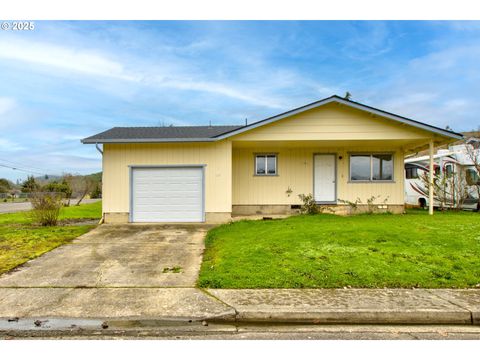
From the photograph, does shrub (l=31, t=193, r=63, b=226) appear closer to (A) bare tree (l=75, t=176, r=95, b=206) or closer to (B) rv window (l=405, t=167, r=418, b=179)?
(A) bare tree (l=75, t=176, r=95, b=206)

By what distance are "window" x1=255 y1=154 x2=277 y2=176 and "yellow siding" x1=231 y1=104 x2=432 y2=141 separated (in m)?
1.73

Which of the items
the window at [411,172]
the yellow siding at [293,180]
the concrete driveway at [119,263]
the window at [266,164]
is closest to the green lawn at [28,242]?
the concrete driveway at [119,263]

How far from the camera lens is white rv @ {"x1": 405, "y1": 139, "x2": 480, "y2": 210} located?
13.1 metres

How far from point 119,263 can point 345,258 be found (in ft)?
14.9

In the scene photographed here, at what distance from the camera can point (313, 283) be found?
4566mm

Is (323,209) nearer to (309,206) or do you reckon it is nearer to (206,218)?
(309,206)

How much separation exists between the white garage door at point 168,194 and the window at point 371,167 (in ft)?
22.0

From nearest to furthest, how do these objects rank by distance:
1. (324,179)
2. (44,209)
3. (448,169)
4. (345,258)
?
(345,258) → (44,209) → (324,179) → (448,169)

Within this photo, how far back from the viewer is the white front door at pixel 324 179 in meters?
12.5

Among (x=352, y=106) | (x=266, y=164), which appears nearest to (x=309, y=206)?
(x=266, y=164)

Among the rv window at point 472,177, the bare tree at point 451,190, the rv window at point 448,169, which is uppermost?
the rv window at point 448,169

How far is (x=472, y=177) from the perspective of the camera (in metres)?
13.4

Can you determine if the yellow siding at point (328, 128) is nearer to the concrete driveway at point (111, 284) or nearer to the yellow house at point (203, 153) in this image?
the yellow house at point (203, 153)

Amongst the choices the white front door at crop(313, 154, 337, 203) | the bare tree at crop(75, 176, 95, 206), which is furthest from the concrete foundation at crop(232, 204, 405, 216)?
the bare tree at crop(75, 176, 95, 206)
